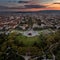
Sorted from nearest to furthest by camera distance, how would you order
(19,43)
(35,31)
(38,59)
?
(38,59) < (19,43) < (35,31)

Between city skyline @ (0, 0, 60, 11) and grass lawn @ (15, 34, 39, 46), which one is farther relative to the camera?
city skyline @ (0, 0, 60, 11)

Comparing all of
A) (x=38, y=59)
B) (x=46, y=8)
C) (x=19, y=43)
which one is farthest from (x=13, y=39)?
(x=46, y=8)

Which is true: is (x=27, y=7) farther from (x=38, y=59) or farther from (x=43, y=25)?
(x=38, y=59)

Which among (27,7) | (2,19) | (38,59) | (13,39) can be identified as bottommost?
(38,59)

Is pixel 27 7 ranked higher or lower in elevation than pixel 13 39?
higher

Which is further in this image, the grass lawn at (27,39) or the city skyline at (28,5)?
the city skyline at (28,5)

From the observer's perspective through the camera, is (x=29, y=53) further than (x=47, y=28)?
No

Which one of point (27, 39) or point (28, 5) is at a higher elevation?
point (28, 5)

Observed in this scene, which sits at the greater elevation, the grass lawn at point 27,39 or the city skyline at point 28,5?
the city skyline at point 28,5

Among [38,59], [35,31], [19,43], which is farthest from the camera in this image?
[35,31]

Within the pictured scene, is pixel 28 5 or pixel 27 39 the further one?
pixel 28 5

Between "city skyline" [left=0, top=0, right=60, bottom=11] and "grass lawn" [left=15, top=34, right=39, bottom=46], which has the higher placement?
"city skyline" [left=0, top=0, right=60, bottom=11]
